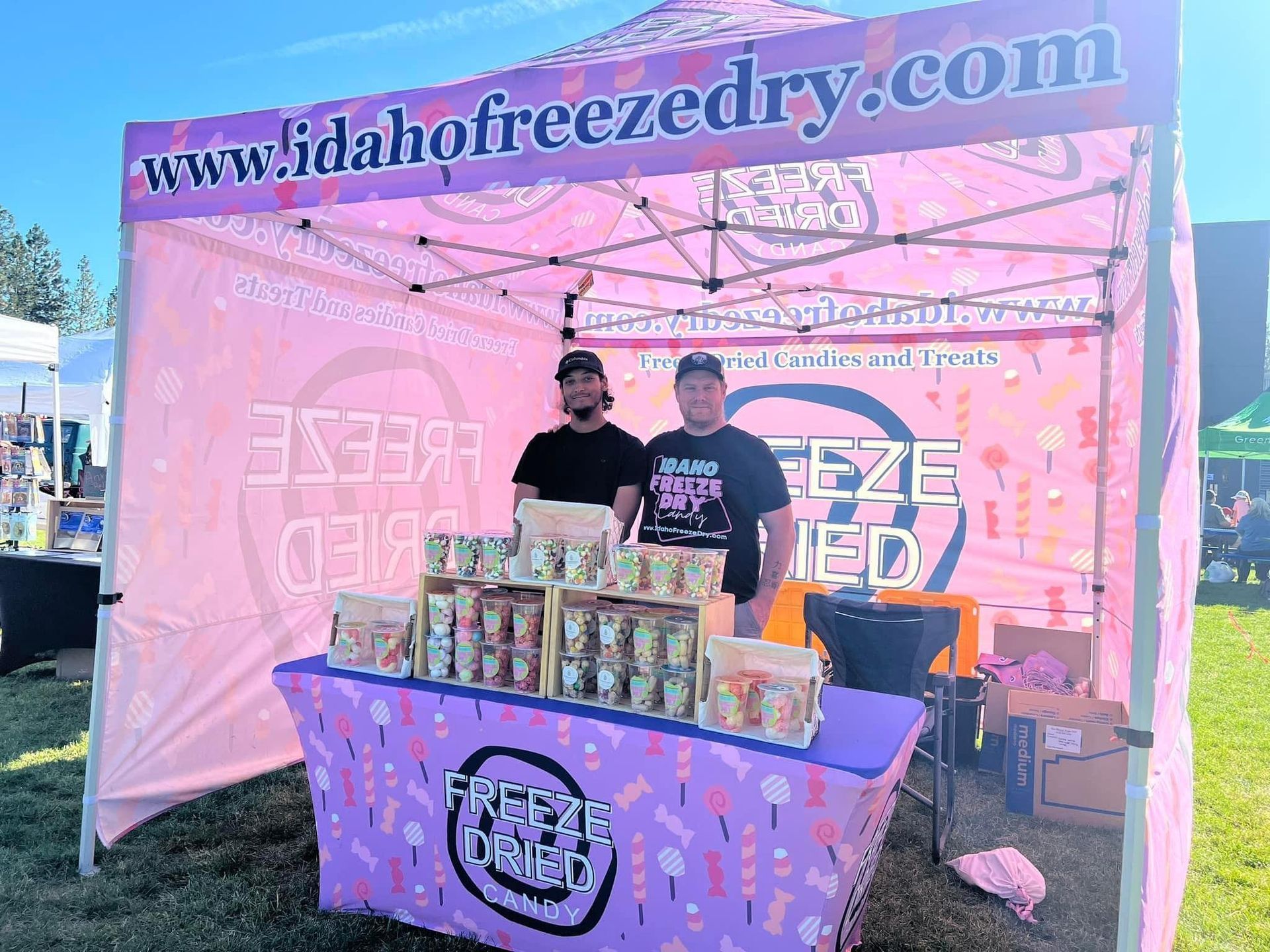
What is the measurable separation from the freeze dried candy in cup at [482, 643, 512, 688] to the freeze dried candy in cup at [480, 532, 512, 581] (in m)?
0.22

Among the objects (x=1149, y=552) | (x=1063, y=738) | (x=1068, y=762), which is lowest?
(x=1068, y=762)

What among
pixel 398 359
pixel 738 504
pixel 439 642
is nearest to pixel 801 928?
pixel 439 642

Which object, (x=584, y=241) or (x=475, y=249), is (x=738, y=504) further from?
(x=584, y=241)

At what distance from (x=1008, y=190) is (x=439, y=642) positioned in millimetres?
3292

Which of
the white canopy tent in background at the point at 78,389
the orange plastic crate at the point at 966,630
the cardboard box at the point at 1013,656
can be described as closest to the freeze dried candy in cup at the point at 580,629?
the cardboard box at the point at 1013,656

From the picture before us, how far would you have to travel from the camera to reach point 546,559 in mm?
2416

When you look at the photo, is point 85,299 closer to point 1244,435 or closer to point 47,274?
point 47,274

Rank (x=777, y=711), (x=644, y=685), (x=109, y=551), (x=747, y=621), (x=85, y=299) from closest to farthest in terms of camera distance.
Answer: (x=777, y=711) < (x=644, y=685) < (x=109, y=551) < (x=747, y=621) < (x=85, y=299)

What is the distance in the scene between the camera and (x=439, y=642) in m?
2.55

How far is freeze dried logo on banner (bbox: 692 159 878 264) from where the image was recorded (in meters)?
4.29

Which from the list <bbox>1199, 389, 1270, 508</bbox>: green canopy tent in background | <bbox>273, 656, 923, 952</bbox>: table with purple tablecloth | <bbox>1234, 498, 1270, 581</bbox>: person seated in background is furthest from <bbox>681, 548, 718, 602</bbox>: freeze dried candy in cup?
<bbox>1199, 389, 1270, 508</bbox>: green canopy tent in background

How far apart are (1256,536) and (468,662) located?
1176 cm

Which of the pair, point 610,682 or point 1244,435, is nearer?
point 610,682

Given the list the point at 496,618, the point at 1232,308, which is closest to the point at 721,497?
the point at 496,618
